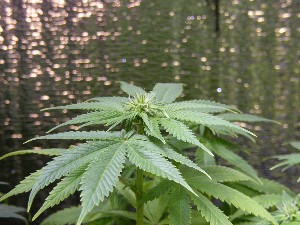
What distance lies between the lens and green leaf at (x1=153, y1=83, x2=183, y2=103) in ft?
2.43

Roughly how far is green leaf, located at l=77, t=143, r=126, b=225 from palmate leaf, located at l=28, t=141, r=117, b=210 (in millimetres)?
17

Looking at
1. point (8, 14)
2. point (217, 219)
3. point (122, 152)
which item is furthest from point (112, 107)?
point (8, 14)

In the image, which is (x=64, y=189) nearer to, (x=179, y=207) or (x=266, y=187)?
(x=179, y=207)

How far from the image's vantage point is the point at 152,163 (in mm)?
479

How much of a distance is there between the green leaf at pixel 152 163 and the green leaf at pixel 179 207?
0.42 ft

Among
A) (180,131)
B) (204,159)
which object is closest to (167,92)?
(204,159)

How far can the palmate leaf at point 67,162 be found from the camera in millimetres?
477

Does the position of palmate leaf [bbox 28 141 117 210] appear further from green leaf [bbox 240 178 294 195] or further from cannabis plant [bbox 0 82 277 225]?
green leaf [bbox 240 178 294 195]

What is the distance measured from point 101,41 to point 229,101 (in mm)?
416

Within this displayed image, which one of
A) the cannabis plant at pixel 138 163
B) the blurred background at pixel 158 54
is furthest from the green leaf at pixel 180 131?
the blurred background at pixel 158 54

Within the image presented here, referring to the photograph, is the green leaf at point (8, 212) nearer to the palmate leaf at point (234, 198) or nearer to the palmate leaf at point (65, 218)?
the palmate leaf at point (65, 218)

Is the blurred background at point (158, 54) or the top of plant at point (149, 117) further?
the blurred background at point (158, 54)

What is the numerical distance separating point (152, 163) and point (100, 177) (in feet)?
0.21

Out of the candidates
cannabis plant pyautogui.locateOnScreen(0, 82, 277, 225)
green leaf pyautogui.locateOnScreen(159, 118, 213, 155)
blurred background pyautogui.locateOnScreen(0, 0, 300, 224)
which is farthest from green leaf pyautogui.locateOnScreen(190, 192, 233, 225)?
blurred background pyautogui.locateOnScreen(0, 0, 300, 224)
